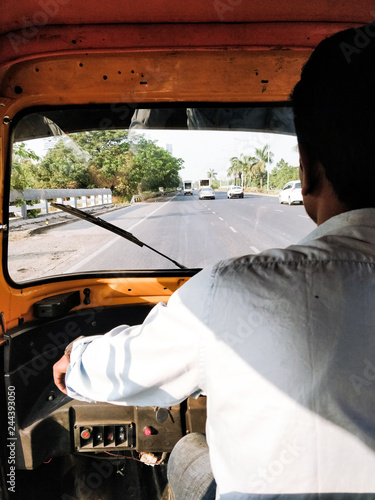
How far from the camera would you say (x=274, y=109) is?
2172mm

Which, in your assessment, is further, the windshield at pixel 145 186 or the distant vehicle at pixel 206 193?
the distant vehicle at pixel 206 193

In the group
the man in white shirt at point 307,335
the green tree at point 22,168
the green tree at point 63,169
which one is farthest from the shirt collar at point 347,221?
the green tree at point 22,168

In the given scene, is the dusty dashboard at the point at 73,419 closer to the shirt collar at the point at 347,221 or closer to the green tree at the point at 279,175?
the green tree at the point at 279,175

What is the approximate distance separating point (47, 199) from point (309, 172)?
1.61m

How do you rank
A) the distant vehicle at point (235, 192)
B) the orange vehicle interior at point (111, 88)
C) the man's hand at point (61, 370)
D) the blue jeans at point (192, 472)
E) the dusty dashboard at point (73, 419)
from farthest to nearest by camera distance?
the distant vehicle at point (235, 192) → the dusty dashboard at point (73, 419) → the orange vehicle interior at point (111, 88) → the blue jeans at point (192, 472) → the man's hand at point (61, 370)

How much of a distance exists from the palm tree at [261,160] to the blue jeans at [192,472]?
1.51m

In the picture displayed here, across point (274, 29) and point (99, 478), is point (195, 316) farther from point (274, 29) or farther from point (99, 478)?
point (99, 478)

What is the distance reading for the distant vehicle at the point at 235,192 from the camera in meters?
2.47

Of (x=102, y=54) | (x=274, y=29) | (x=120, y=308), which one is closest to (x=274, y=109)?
(x=274, y=29)

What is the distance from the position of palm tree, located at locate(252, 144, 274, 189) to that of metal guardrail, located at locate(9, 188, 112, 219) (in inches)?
37.4

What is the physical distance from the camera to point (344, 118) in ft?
2.44

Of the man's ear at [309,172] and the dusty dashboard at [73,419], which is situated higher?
the man's ear at [309,172]

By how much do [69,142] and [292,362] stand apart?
6.14ft

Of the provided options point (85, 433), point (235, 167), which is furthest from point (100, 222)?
point (85, 433)
